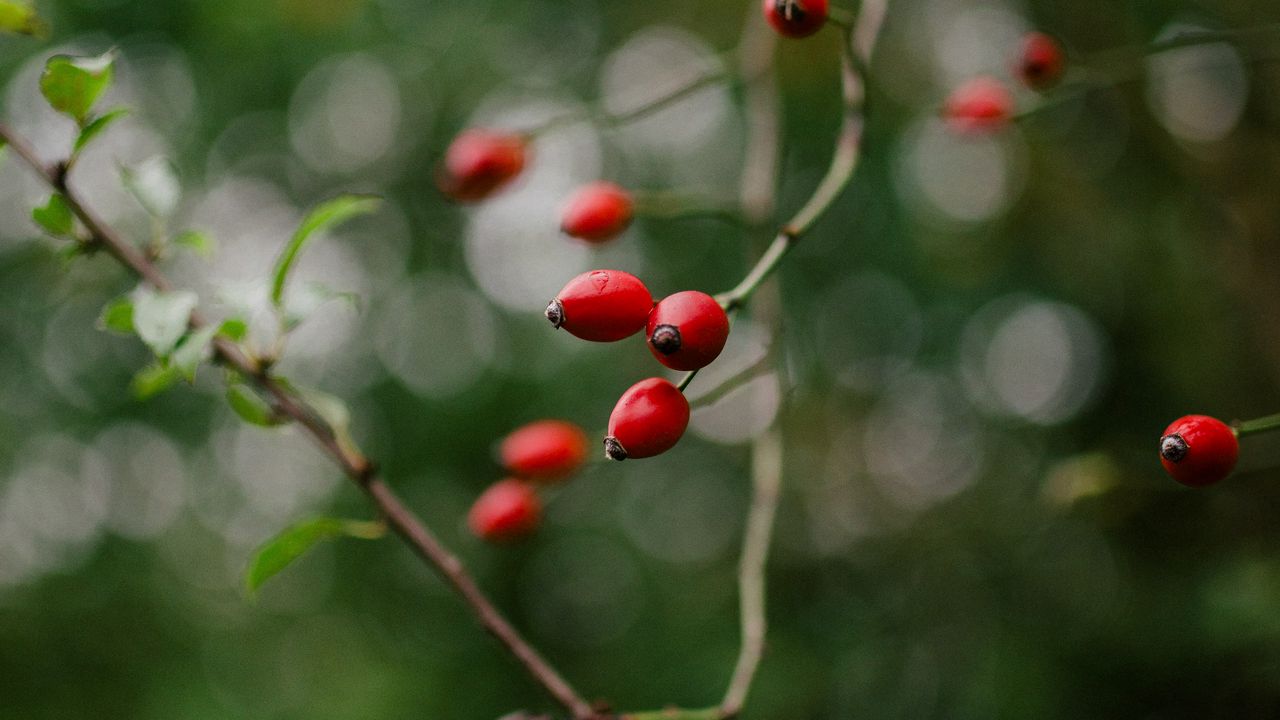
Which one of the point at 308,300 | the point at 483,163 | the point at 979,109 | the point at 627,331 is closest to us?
the point at 627,331

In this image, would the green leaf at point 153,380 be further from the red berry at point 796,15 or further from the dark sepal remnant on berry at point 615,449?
the red berry at point 796,15

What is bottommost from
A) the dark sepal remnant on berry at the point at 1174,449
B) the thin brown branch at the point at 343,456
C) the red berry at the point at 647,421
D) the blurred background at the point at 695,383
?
the blurred background at the point at 695,383

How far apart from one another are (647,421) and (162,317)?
69cm

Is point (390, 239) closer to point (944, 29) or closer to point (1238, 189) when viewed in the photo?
point (944, 29)

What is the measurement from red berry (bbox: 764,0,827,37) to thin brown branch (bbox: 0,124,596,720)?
0.85 m

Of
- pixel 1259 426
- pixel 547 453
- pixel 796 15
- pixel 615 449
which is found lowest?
pixel 547 453

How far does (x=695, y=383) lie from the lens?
2170mm

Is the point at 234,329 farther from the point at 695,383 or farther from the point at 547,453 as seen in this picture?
the point at 695,383

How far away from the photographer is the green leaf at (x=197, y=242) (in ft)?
4.86

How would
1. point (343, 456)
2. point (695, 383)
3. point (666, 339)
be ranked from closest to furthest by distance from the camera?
1. point (666, 339)
2. point (343, 456)
3. point (695, 383)

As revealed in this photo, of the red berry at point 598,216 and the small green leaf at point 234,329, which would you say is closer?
the small green leaf at point 234,329

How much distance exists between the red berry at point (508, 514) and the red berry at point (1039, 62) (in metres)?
1.32

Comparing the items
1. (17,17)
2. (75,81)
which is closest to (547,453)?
(75,81)

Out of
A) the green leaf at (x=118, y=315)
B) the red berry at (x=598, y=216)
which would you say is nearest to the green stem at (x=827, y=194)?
the red berry at (x=598, y=216)
